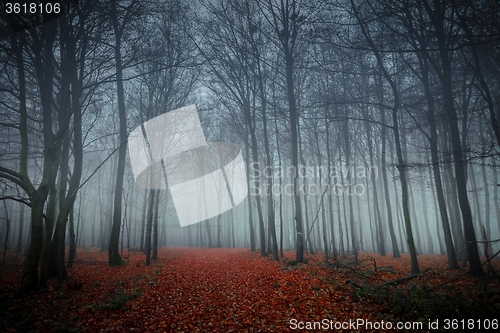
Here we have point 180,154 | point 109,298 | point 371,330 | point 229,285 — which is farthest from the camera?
point 180,154

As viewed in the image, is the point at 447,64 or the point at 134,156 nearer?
the point at 447,64

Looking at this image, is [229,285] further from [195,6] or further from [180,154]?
[195,6]

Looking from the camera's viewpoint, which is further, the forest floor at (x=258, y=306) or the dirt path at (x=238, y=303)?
the dirt path at (x=238, y=303)

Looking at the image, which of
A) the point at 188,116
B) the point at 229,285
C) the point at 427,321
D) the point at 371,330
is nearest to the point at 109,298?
the point at 229,285

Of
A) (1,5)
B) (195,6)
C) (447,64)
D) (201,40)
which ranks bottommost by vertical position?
(447,64)

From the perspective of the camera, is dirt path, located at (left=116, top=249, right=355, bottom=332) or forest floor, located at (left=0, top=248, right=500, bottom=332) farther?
dirt path, located at (left=116, top=249, right=355, bottom=332)

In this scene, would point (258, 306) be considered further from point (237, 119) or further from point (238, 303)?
point (237, 119)

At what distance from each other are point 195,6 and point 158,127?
24.1 ft

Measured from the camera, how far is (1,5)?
7.07m

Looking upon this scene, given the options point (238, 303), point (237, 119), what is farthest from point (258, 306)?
point (237, 119)

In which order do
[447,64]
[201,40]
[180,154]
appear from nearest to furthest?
1. [447,64]
2. [201,40]
3. [180,154]

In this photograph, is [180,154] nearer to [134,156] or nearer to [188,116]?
[188,116]

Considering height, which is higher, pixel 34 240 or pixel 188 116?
pixel 188 116

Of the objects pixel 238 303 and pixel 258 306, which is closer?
pixel 258 306
